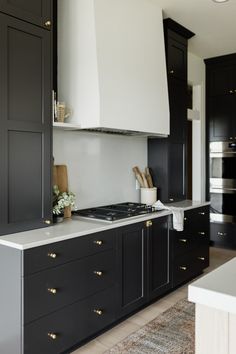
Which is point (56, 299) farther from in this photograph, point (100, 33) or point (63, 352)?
point (100, 33)

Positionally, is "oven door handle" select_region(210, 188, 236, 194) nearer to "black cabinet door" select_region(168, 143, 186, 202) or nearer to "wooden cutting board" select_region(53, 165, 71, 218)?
"black cabinet door" select_region(168, 143, 186, 202)

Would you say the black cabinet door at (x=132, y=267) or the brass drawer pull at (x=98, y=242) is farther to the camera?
the black cabinet door at (x=132, y=267)

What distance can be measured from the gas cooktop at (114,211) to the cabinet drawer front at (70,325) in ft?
1.88

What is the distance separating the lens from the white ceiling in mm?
3324

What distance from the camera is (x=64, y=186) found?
9.09 ft

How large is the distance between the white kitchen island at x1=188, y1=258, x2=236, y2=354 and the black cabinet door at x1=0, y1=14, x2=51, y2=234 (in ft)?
4.75

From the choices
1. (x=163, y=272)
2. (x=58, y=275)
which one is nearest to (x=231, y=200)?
(x=163, y=272)

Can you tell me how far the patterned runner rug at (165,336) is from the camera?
2338 millimetres

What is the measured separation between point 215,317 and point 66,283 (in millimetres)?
1371

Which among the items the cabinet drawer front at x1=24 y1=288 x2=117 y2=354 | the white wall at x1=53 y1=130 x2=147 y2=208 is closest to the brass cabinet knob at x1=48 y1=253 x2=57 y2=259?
the cabinet drawer front at x1=24 y1=288 x2=117 y2=354

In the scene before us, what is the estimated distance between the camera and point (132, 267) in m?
2.78

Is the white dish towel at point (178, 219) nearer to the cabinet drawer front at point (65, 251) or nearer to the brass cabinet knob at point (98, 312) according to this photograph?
the cabinet drawer front at point (65, 251)

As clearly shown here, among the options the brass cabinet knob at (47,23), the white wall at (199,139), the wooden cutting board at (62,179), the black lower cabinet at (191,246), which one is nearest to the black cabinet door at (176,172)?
A: the black lower cabinet at (191,246)

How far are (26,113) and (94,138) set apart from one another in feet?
3.68
